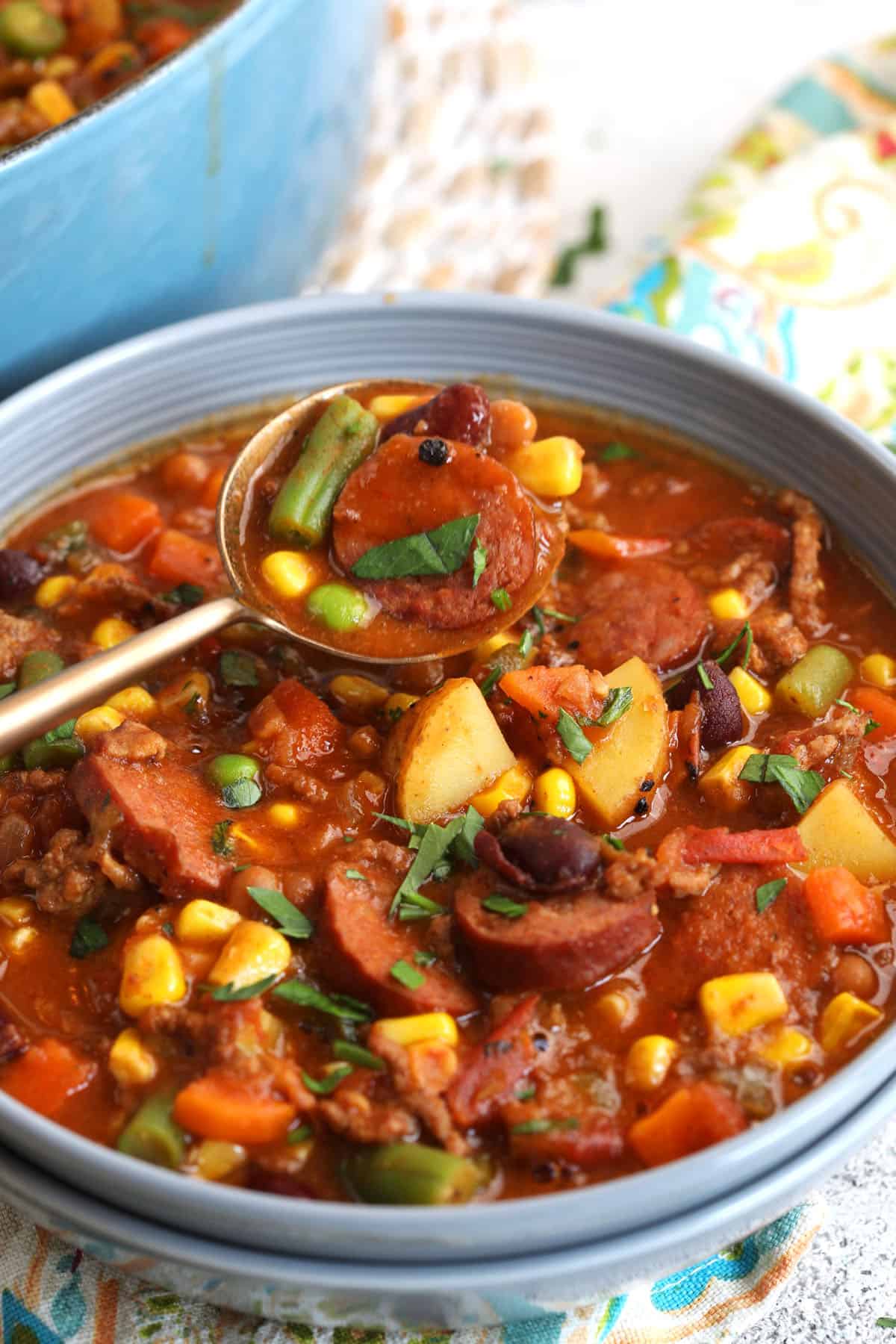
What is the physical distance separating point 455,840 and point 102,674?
3.54ft

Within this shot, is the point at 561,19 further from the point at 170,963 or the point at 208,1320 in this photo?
the point at 208,1320

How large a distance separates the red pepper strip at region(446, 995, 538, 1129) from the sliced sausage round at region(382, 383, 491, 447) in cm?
181

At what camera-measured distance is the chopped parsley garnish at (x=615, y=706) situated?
409 cm

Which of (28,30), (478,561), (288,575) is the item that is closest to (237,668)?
(288,575)

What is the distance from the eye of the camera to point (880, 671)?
436 cm

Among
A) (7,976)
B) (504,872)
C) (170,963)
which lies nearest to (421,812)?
(504,872)

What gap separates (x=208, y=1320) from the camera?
11.5ft

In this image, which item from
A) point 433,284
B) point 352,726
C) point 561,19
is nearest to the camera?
point 352,726

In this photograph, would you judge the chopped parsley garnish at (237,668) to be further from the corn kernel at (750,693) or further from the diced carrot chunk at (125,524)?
the corn kernel at (750,693)

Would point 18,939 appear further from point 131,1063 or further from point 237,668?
point 237,668

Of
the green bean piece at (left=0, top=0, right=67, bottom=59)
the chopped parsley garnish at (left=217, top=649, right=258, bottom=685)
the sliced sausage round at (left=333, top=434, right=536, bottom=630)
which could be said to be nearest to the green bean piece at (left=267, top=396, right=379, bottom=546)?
the sliced sausage round at (left=333, top=434, right=536, bottom=630)

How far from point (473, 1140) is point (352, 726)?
138cm

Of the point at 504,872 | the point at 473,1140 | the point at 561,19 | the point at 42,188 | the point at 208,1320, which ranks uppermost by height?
the point at 42,188

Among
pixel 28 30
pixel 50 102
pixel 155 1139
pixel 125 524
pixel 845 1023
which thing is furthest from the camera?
pixel 28 30
